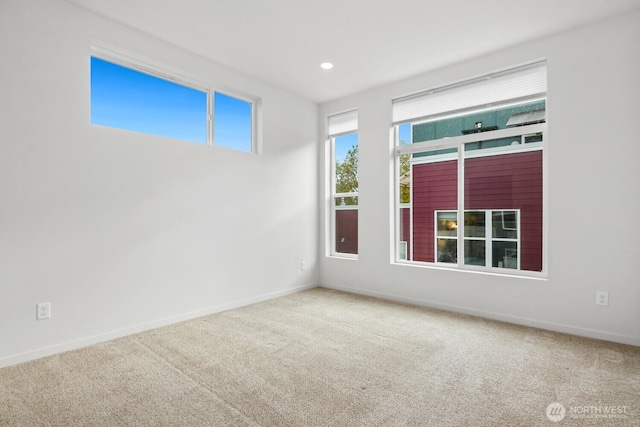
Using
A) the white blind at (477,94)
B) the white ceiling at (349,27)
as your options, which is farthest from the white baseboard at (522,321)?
the white ceiling at (349,27)

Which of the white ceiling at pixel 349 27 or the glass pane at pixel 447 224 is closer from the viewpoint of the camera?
the white ceiling at pixel 349 27

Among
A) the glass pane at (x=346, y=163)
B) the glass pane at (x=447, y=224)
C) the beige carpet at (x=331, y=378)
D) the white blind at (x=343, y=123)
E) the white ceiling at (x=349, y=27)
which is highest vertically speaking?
the white ceiling at (x=349, y=27)

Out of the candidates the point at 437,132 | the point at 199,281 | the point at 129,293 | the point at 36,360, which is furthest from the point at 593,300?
the point at 36,360

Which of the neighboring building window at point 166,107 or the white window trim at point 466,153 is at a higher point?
the neighboring building window at point 166,107

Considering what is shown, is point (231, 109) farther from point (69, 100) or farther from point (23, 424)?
point (23, 424)

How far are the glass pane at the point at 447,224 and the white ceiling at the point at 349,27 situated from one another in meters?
1.70

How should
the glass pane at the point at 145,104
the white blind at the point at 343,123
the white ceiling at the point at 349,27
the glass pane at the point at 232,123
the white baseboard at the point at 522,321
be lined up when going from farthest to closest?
the white blind at the point at 343,123, the glass pane at the point at 232,123, the glass pane at the point at 145,104, the white baseboard at the point at 522,321, the white ceiling at the point at 349,27

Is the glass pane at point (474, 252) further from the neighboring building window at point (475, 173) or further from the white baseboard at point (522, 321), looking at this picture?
the white baseboard at point (522, 321)

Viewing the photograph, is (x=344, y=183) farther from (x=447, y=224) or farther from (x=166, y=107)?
(x=166, y=107)

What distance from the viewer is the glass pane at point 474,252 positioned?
3762 millimetres

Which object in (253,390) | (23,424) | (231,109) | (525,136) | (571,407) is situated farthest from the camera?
(231,109)

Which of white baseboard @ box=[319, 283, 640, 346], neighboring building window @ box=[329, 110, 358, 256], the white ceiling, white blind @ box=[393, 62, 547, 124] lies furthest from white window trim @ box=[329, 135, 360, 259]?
the white ceiling

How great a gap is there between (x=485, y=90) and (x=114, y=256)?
4.01m

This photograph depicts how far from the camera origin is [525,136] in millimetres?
3492
